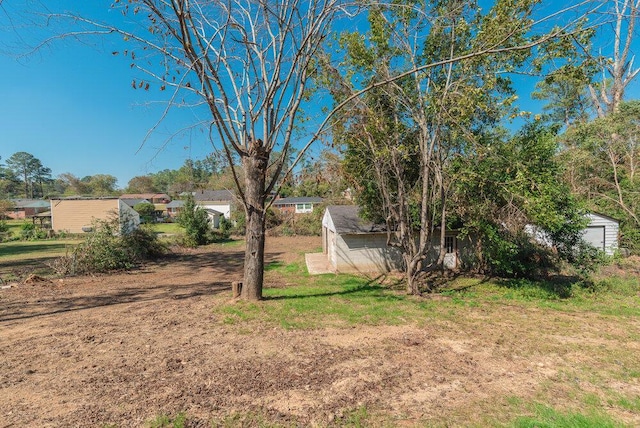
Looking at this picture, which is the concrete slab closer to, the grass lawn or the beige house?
the grass lawn

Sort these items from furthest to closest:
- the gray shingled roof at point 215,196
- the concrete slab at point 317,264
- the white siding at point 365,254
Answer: the gray shingled roof at point 215,196, the white siding at point 365,254, the concrete slab at point 317,264

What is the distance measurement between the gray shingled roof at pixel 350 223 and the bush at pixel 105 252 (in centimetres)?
949

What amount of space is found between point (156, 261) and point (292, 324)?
12.6 m

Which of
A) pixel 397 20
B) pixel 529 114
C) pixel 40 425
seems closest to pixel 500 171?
pixel 529 114

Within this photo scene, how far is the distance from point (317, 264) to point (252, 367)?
9.98 metres

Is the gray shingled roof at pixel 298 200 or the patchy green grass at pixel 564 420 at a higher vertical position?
the gray shingled roof at pixel 298 200

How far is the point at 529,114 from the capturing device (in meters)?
7.24

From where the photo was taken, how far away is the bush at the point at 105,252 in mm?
11919

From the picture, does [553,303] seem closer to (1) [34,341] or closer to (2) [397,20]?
(2) [397,20]

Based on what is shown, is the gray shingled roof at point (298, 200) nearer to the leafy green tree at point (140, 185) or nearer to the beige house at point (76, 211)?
the beige house at point (76, 211)

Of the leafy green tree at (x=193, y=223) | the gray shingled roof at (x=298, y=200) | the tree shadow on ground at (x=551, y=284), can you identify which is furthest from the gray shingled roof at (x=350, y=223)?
the gray shingled roof at (x=298, y=200)

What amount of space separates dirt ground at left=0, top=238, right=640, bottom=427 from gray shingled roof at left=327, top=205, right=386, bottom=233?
5872 millimetres

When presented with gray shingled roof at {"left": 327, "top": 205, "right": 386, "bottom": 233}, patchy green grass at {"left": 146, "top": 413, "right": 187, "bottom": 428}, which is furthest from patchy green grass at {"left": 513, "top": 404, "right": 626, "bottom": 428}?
gray shingled roof at {"left": 327, "top": 205, "right": 386, "bottom": 233}

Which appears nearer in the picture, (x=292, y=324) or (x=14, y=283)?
(x=292, y=324)
